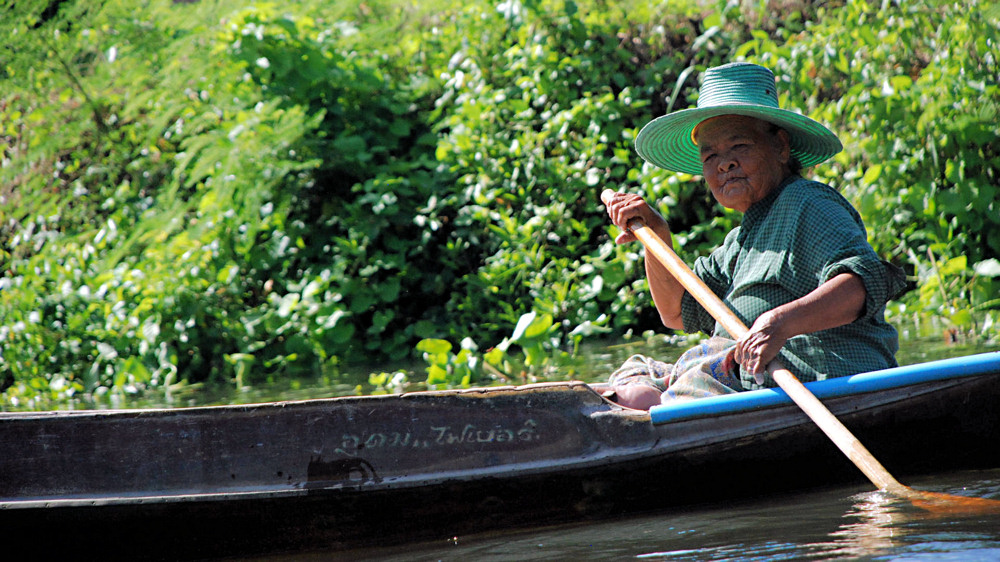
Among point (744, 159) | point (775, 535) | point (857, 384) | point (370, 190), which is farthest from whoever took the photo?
point (370, 190)

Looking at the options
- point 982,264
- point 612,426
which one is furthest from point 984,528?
point 982,264

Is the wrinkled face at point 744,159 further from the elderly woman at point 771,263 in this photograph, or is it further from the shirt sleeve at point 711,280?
the shirt sleeve at point 711,280

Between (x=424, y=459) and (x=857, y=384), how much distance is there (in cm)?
118

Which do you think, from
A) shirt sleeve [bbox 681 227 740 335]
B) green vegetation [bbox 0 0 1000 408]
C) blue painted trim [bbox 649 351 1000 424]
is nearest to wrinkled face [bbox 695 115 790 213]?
shirt sleeve [bbox 681 227 740 335]

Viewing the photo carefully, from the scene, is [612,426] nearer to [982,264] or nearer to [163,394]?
[982,264]

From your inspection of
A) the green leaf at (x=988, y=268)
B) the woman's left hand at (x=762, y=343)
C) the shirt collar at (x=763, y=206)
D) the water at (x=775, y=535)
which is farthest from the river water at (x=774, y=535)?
the green leaf at (x=988, y=268)

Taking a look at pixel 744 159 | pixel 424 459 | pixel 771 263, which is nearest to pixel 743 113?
pixel 744 159

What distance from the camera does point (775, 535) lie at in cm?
234

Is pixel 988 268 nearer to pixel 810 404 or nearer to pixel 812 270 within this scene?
pixel 812 270

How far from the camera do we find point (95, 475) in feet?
9.15

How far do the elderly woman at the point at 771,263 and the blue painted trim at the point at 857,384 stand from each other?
0.29ft

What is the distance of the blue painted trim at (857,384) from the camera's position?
2.61 meters

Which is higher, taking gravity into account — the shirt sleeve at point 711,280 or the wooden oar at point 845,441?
the shirt sleeve at point 711,280

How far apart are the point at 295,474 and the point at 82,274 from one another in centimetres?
482
